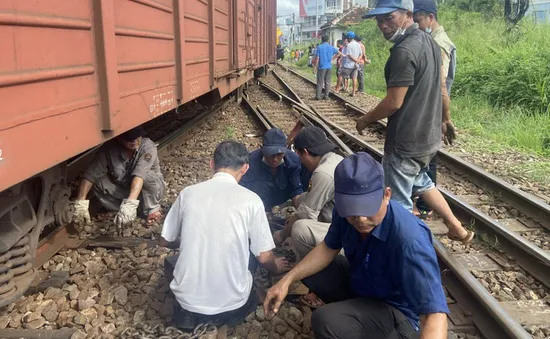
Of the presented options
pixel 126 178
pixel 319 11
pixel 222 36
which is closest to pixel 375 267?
pixel 126 178

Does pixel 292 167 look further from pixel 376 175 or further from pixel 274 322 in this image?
pixel 376 175

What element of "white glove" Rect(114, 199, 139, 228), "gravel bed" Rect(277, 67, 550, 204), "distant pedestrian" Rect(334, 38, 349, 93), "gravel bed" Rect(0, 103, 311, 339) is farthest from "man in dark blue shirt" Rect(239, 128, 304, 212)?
"distant pedestrian" Rect(334, 38, 349, 93)

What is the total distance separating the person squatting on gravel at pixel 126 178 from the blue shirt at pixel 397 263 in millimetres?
2170

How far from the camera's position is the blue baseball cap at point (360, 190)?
214cm

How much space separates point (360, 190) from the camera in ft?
7.02

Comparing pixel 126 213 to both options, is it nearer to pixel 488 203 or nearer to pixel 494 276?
pixel 494 276

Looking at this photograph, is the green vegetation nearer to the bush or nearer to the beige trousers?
the bush

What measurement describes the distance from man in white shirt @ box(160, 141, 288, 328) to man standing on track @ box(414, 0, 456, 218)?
7.17 ft

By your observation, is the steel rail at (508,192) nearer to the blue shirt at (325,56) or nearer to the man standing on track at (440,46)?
the man standing on track at (440,46)

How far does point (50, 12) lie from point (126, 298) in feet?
6.15

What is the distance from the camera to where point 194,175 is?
5840 mm

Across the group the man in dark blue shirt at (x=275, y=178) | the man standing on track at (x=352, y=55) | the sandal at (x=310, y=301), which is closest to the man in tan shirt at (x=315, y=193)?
the sandal at (x=310, y=301)

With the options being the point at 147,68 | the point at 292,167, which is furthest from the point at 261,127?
the point at 147,68

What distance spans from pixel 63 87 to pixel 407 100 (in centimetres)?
225
